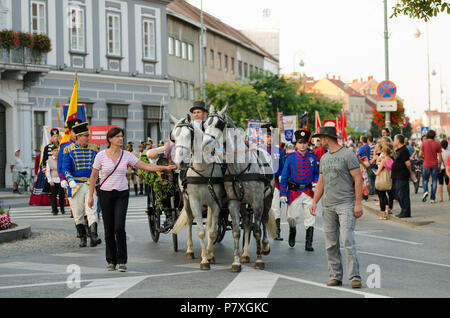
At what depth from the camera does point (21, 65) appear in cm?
3105

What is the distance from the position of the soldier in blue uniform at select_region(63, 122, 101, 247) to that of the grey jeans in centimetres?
523

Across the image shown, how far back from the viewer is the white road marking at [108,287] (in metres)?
8.17

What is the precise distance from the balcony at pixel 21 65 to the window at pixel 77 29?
3312mm

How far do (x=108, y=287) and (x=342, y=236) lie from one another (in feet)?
9.19

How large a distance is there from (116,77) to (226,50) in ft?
87.2

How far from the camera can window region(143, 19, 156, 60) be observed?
39750 millimetres

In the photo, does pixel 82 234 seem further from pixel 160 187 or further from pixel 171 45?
pixel 171 45

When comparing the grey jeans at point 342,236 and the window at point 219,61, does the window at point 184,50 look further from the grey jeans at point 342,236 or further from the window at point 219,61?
the grey jeans at point 342,236

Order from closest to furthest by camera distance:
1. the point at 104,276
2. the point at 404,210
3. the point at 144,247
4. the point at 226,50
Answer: the point at 104,276, the point at 144,247, the point at 404,210, the point at 226,50

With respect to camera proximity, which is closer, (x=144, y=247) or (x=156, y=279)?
(x=156, y=279)
